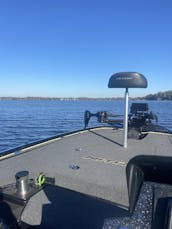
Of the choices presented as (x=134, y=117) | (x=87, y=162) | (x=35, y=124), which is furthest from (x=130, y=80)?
(x=35, y=124)

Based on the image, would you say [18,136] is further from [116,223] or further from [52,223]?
[116,223]

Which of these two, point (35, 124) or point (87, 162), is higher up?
point (87, 162)

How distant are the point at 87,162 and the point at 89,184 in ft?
3.13

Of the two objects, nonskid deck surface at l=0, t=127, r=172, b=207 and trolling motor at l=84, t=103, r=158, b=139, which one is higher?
trolling motor at l=84, t=103, r=158, b=139

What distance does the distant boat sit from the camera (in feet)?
6.02

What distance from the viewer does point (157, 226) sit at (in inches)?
66.3

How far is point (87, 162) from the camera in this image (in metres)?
4.16

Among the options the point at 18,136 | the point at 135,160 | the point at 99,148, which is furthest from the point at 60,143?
the point at 18,136

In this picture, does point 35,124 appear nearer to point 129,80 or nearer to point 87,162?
point 129,80

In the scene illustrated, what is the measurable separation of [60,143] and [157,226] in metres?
4.24

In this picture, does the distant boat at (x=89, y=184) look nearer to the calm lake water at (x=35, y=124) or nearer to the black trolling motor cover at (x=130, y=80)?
the black trolling motor cover at (x=130, y=80)

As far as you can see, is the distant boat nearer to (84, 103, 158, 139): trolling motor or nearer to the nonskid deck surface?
the nonskid deck surface

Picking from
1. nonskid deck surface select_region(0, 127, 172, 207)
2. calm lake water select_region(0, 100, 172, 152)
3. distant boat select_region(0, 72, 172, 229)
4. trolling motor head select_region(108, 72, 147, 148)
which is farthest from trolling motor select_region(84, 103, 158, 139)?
calm lake water select_region(0, 100, 172, 152)

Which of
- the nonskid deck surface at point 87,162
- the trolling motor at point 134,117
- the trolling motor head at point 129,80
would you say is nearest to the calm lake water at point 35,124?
the trolling motor at point 134,117
